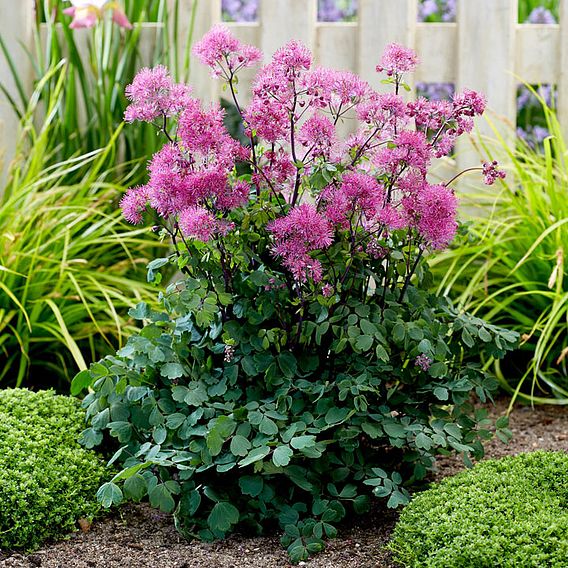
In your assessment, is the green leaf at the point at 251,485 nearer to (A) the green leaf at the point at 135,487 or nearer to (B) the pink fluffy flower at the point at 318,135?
(A) the green leaf at the point at 135,487

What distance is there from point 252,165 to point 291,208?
0.13m

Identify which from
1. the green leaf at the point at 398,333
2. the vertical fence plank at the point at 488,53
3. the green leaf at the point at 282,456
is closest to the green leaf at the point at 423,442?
the green leaf at the point at 398,333

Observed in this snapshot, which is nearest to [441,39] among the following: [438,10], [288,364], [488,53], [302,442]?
[488,53]

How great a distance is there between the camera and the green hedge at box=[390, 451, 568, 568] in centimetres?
163

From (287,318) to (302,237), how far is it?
11.1 inches

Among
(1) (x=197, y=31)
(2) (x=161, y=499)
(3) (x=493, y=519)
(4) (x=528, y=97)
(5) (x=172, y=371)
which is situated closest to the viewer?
(3) (x=493, y=519)

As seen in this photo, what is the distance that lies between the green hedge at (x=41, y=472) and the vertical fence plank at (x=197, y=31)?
1691 millimetres

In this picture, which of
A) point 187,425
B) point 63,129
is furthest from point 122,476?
point 63,129

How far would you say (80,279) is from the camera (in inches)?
120

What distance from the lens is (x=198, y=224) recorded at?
1.76 meters

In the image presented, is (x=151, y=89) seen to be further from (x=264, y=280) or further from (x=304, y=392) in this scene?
(x=304, y=392)

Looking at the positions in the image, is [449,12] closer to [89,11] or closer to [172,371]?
[89,11]

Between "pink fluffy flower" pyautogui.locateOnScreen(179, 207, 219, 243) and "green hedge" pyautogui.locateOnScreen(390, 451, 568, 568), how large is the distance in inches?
28.7

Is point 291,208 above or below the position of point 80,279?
above
